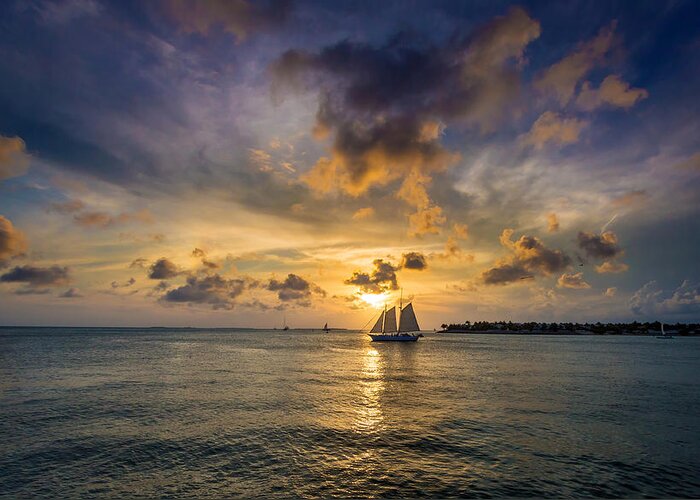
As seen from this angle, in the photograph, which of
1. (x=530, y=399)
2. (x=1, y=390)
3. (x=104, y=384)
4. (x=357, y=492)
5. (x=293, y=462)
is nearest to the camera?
(x=357, y=492)

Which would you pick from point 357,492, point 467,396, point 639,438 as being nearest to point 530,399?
point 467,396

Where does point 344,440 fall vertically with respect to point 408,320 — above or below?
below

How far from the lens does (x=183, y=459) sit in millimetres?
26344

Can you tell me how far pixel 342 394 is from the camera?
52281 mm

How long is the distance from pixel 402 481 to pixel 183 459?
14.8m

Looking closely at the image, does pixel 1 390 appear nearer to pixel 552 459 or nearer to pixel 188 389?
pixel 188 389

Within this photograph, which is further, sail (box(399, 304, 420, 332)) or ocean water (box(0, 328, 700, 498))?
sail (box(399, 304, 420, 332))

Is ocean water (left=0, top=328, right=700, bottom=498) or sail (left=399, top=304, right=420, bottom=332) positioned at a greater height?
sail (left=399, top=304, right=420, bottom=332)

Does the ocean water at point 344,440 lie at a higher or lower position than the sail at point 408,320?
lower

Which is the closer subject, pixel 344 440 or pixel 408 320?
pixel 344 440

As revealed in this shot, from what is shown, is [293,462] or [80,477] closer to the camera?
[80,477]

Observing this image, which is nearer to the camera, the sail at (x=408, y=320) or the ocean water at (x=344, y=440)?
the ocean water at (x=344, y=440)

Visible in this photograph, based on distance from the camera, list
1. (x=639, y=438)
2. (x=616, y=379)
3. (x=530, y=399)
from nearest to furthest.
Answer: (x=639, y=438)
(x=530, y=399)
(x=616, y=379)

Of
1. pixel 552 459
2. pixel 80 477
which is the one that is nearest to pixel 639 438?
pixel 552 459
